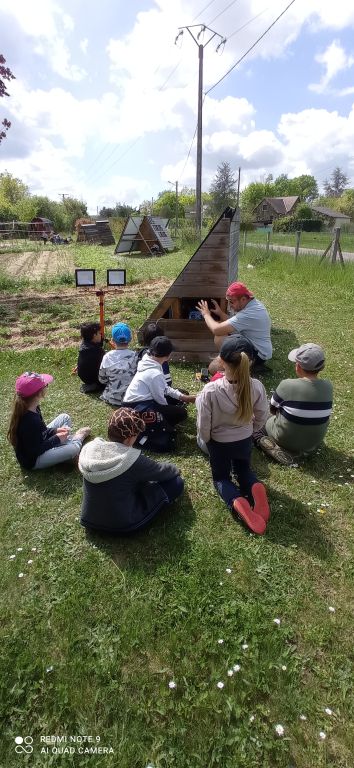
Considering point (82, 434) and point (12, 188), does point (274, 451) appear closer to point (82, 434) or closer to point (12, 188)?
point (82, 434)

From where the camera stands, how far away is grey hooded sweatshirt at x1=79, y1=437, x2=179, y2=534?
9.82ft

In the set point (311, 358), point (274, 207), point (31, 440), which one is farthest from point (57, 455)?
point (274, 207)

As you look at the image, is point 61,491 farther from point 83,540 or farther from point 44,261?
point 44,261

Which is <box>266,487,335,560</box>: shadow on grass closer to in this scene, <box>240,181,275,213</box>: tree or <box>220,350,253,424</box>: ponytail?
<box>220,350,253,424</box>: ponytail

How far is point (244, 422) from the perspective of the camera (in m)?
3.46

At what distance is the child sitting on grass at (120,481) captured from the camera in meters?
3.00

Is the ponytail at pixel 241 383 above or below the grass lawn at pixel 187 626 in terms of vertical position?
above

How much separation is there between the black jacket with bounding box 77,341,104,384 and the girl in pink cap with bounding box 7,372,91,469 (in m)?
1.69

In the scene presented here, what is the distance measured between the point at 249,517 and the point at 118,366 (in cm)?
276

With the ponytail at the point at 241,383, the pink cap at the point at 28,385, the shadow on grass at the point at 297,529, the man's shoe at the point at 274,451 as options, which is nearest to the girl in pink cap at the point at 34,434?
the pink cap at the point at 28,385

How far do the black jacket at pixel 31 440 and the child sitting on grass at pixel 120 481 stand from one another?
99cm

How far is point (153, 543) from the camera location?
3.17m

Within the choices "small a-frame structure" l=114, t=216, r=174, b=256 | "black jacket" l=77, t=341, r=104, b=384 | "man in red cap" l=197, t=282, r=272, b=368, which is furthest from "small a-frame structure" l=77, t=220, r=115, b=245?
"man in red cap" l=197, t=282, r=272, b=368

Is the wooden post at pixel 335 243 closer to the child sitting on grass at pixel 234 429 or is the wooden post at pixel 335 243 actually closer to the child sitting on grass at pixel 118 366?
the child sitting on grass at pixel 118 366
